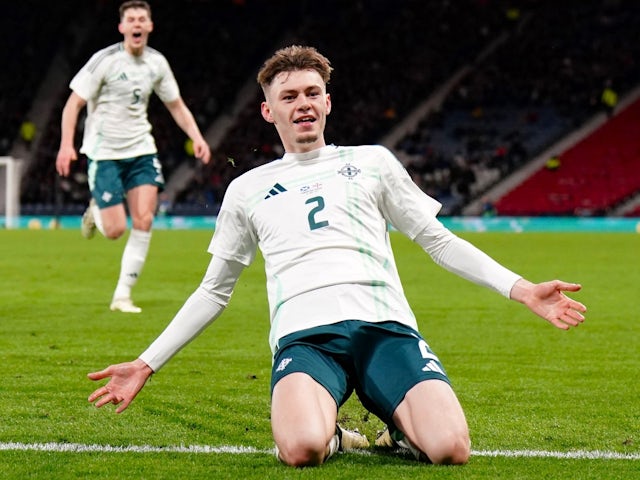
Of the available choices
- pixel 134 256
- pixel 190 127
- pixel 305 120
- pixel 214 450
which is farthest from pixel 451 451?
pixel 190 127

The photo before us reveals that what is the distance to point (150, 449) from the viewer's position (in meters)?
4.51

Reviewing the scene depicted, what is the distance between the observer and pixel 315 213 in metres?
4.63

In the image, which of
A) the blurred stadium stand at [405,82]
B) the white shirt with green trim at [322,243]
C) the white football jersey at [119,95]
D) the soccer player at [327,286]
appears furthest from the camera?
the blurred stadium stand at [405,82]

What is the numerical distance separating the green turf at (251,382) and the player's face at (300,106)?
125 centimetres

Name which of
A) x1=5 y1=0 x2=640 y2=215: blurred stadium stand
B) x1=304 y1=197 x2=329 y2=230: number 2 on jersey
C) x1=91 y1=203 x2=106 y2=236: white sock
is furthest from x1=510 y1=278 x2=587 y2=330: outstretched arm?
x1=5 y1=0 x2=640 y2=215: blurred stadium stand

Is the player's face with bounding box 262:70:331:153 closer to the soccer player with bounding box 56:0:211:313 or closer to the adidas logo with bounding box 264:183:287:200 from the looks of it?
the adidas logo with bounding box 264:183:287:200

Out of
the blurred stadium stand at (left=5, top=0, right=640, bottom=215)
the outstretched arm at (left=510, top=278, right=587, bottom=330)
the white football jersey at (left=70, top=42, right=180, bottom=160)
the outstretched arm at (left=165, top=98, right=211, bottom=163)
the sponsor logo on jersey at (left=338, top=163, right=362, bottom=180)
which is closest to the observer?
the outstretched arm at (left=510, top=278, right=587, bottom=330)

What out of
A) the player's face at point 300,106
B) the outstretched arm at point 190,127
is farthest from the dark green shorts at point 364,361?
the outstretched arm at point 190,127

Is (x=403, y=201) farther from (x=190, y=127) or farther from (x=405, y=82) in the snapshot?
(x=405, y=82)

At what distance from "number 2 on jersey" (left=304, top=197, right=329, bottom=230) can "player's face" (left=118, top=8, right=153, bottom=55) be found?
5.21 metres

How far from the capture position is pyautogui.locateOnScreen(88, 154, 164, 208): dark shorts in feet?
32.8

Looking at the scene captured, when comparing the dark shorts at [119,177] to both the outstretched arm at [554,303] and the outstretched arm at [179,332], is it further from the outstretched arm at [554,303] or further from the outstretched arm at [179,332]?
the outstretched arm at [554,303]

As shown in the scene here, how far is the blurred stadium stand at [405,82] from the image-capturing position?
34469 mm

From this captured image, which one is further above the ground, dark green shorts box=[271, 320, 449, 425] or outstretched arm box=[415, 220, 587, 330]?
outstretched arm box=[415, 220, 587, 330]
